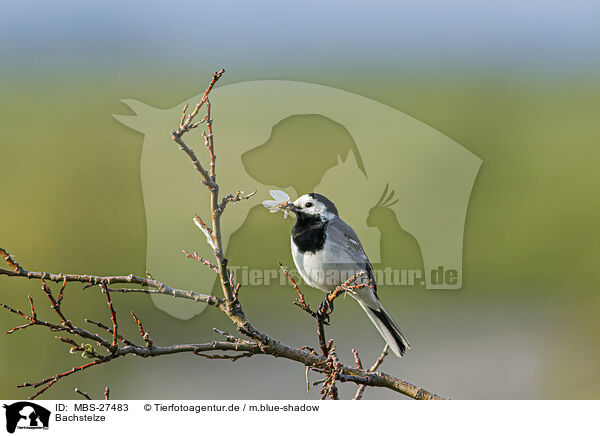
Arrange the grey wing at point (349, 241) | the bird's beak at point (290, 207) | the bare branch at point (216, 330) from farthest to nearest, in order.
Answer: the grey wing at point (349, 241) < the bird's beak at point (290, 207) < the bare branch at point (216, 330)

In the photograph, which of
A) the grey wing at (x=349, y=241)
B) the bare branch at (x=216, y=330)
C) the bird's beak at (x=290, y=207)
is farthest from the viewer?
the grey wing at (x=349, y=241)

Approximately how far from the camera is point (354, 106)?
4.56 metres

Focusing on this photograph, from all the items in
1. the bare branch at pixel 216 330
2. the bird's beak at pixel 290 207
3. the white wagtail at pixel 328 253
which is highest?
the bird's beak at pixel 290 207

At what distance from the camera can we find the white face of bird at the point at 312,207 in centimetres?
260

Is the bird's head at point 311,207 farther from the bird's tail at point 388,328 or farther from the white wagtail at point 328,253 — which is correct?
the bird's tail at point 388,328

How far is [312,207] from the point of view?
8.56 ft

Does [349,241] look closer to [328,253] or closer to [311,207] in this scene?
[328,253]

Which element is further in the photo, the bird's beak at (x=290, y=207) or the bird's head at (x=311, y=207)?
the bird's head at (x=311, y=207)

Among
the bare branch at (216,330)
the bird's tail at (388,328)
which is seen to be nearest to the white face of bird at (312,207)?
the bird's tail at (388,328)

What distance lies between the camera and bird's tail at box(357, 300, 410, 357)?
2604mm

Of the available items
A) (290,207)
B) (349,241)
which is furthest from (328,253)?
(290,207)

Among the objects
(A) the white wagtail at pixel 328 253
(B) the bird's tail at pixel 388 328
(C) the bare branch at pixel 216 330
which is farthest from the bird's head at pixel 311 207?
(C) the bare branch at pixel 216 330

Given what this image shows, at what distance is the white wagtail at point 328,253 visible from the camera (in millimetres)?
2561

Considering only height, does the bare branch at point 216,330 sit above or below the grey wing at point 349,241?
below
